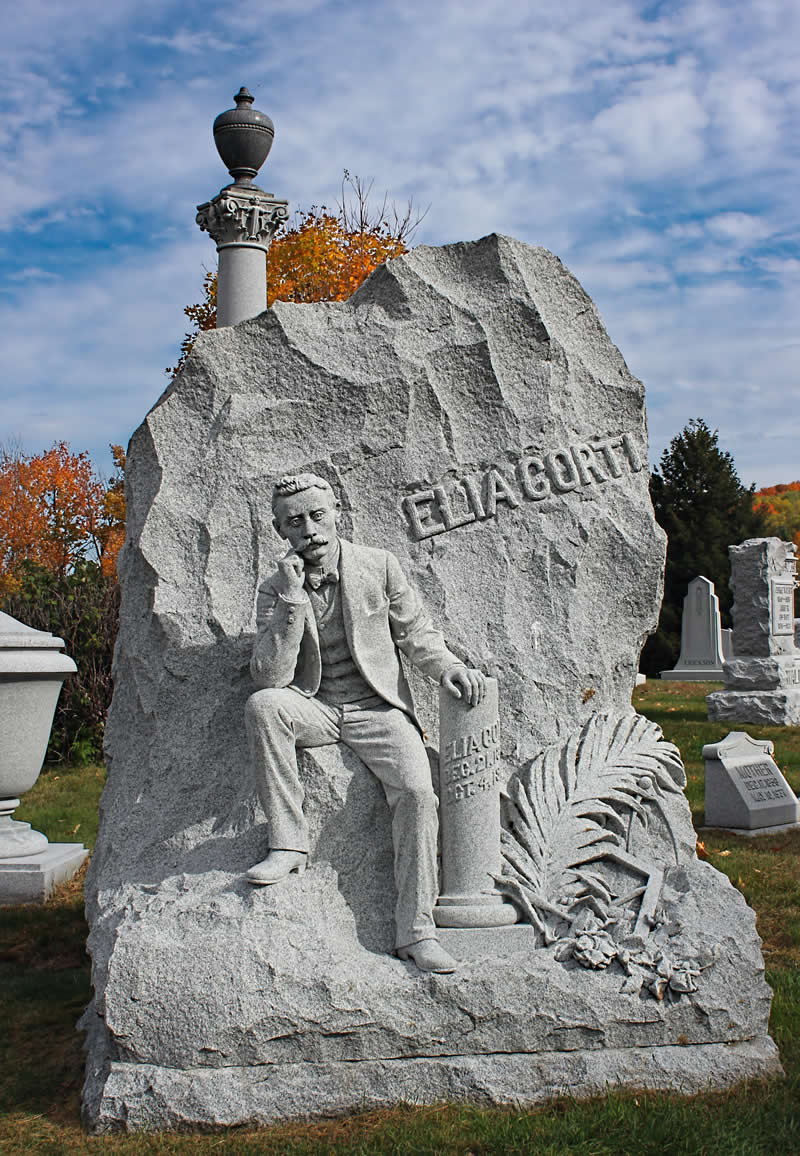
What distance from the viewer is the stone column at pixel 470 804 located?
430 centimetres

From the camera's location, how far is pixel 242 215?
1094 centimetres

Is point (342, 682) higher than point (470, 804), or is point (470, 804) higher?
point (342, 682)

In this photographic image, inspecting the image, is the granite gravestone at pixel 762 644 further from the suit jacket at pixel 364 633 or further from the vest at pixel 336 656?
the vest at pixel 336 656

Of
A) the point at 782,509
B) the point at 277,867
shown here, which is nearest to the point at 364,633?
the point at 277,867

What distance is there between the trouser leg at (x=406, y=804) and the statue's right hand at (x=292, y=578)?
56 cm

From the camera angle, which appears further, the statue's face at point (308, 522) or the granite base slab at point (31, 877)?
the granite base slab at point (31, 877)

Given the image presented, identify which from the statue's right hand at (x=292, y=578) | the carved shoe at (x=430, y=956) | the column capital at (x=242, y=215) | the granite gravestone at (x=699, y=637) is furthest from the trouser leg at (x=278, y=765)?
the granite gravestone at (x=699, y=637)

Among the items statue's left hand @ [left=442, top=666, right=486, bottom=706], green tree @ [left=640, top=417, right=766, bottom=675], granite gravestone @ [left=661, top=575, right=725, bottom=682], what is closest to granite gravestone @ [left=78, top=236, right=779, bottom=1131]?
statue's left hand @ [left=442, top=666, right=486, bottom=706]

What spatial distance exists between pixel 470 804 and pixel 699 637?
1827 centimetres

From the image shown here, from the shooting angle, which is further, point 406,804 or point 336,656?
point 336,656

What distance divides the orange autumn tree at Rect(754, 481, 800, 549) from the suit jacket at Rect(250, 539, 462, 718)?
22.9m

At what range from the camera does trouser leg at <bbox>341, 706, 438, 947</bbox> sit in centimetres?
416

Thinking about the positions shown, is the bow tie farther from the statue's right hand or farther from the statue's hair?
the statue's hair

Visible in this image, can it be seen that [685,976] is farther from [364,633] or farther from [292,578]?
[292,578]
